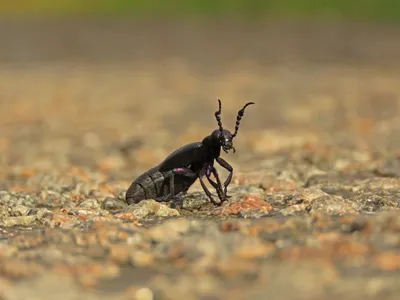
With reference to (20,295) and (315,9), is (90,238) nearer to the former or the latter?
(20,295)

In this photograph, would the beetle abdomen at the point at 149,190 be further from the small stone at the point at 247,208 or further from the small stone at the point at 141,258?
the small stone at the point at 141,258

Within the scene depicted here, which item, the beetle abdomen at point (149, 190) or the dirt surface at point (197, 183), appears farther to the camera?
the beetle abdomen at point (149, 190)

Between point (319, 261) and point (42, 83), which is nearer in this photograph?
point (319, 261)

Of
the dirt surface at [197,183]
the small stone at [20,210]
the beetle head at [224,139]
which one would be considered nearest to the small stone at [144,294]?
the dirt surface at [197,183]

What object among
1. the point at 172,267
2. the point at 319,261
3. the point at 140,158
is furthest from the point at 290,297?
the point at 140,158

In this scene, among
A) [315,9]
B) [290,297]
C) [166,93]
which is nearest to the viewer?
[290,297]

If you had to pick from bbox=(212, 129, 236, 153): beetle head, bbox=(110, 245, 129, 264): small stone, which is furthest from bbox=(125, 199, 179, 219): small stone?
bbox=(110, 245, 129, 264): small stone

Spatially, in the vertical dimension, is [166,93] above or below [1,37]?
below
